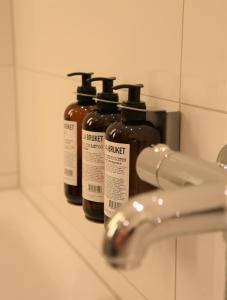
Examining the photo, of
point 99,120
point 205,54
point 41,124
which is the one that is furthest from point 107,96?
point 41,124

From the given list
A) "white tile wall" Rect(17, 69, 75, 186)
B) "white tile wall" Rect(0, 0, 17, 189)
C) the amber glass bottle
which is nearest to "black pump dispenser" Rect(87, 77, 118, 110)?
the amber glass bottle

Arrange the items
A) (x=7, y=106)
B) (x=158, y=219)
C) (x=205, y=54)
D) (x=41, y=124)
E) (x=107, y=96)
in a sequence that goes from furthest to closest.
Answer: (x=7, y=106) < (x=41, y=124) < (x=107, y=96) < (x=205, y=54) < (x=158, y=219)

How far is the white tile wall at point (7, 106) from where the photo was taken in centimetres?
108

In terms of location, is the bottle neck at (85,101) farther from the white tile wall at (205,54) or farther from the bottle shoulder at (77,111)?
the white tile wall at (205,54)

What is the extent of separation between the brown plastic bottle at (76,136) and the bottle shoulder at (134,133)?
0.40ft

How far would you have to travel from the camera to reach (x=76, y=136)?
2.08 ft

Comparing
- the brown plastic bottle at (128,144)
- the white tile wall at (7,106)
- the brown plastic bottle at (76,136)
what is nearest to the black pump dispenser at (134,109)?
the brown plastic bottle at (128,144)

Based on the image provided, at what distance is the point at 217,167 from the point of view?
1.15 feet

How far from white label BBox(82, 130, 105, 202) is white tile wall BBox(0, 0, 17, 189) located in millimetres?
578

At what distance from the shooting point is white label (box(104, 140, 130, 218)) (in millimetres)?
496

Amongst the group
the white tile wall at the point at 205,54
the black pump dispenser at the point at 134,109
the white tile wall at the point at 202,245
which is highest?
the white tile wall at the point at 205,54

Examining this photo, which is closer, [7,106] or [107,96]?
[107,96]

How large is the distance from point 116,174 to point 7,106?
675 mm

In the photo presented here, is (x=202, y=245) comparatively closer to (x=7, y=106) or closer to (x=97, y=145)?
(x=97, y=145)
